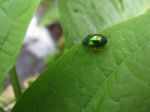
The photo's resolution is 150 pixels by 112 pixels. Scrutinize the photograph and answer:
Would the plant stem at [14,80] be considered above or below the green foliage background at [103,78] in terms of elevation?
below

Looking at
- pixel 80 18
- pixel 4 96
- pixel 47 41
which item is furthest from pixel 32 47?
pixel 80 18

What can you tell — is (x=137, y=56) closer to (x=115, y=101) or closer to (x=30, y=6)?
(x=115, y=101)

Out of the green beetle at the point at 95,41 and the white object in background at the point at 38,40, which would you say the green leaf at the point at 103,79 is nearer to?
the green beetle at the point at 95,41

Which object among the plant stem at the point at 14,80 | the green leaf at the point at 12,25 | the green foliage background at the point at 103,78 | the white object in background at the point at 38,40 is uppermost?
the green leaf at the point at 12,25

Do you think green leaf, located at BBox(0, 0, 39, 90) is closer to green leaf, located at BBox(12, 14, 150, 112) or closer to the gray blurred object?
green leaf, located at BBox(12, 14, 150, 112)

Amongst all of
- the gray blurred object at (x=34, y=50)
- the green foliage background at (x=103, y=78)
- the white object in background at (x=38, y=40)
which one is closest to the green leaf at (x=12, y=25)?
the green foliage background at (x=103, y=78)

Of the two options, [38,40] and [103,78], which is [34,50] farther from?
[103,78]

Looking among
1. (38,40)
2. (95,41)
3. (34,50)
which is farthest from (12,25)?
(38,40)
